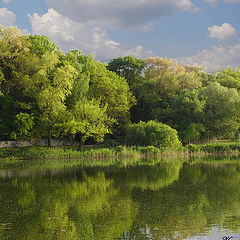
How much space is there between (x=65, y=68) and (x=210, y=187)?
99.1ft

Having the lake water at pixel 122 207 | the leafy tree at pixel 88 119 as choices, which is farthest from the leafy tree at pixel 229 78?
the lake water at pixel 122 207

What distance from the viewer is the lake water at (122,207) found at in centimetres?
973

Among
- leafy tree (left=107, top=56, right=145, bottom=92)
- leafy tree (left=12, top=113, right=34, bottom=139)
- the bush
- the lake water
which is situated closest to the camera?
the lake water

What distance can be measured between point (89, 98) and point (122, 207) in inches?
1408

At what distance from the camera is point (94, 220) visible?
36.7 ft

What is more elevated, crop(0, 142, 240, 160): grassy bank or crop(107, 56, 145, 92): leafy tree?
crop(107, 56, 145, 92): leafy tree

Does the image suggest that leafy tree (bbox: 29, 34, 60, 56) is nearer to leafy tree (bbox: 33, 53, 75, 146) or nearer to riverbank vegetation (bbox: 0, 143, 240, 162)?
leafy tree (bbox: 33, 53, 75, 146)

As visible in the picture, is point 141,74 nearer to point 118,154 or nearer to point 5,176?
point 118,154

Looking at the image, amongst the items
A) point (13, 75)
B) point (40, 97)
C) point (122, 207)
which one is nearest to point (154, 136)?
point (40, 97)

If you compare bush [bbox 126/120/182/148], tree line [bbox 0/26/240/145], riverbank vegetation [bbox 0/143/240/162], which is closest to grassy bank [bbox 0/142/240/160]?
riverbank vegetation [bbox 0/143/240/162]

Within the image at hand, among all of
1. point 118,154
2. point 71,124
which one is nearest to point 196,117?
point 118,154

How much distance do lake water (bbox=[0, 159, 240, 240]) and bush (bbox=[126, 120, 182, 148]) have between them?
17.8 metres

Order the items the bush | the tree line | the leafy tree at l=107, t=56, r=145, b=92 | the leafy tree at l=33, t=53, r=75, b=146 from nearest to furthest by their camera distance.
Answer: the bush → the leafy tree at l=33, t=53, r=75, b=146 → the tree line → the leafy tree at l=107, t=56, r=145, b=92

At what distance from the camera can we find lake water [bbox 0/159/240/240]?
973cm
